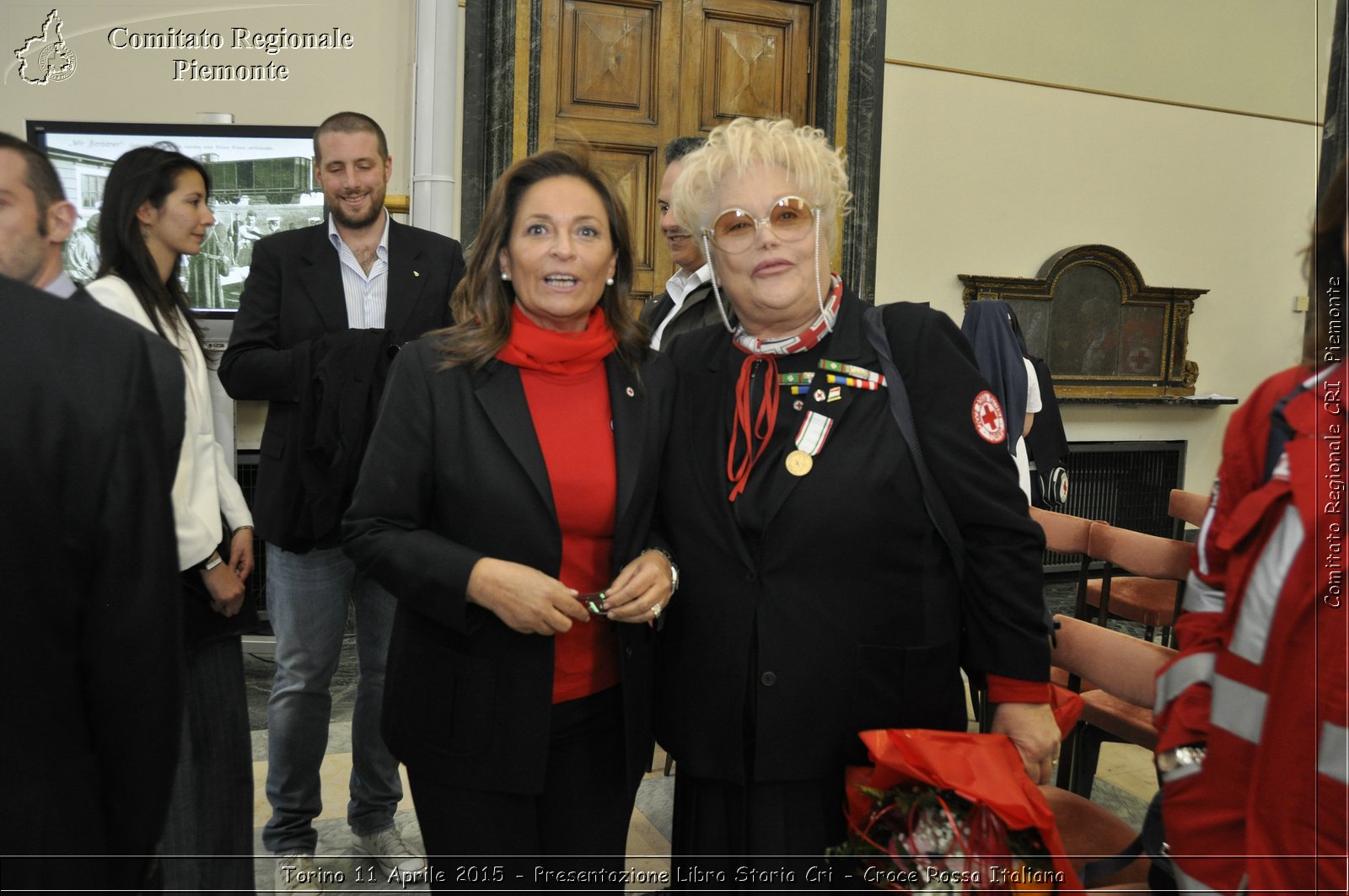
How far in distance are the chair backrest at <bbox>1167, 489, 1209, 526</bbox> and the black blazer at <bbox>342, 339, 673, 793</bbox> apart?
84 centimetres

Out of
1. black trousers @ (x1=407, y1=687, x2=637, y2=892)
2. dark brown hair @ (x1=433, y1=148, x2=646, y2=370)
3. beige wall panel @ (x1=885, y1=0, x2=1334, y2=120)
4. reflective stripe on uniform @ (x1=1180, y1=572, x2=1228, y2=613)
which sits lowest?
black trousers @ (x1=407, y1=687, x2=637, y2=892)

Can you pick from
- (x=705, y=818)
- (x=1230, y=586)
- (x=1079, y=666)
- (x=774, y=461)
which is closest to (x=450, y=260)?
(x=774, y=461)

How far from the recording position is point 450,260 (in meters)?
2.60

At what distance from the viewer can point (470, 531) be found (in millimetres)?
1554

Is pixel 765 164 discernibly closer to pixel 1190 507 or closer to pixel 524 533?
pixel 524 533

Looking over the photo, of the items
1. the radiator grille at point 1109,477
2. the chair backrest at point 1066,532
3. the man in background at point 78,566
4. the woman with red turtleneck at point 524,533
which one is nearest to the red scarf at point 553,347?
the woman with red turtleneck at point 524,533

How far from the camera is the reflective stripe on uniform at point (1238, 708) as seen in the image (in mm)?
941

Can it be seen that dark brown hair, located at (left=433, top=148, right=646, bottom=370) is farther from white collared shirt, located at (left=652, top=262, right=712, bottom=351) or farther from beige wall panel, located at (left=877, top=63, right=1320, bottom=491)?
beige wall panel, located at (left=877, top=63, right=1320, bottom=491)

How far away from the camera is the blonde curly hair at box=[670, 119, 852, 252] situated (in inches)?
61.8

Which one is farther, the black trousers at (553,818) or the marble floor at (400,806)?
the marble floor at (400,806)

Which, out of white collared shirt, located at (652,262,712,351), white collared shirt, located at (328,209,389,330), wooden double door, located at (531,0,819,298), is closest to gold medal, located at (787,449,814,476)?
white collared shirt, located at (652,262,712,351)

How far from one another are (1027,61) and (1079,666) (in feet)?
18.2

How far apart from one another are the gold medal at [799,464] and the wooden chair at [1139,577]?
57cm

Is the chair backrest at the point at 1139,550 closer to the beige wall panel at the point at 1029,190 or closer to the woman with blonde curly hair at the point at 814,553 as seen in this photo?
the woman with blonde curly hair at the point at 814,553
